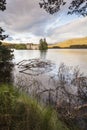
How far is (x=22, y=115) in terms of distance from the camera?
5590 millimetres

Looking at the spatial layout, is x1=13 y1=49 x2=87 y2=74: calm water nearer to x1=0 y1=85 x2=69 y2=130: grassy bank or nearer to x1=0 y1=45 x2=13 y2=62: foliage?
x1=0 y1=45 x2=13 y2=62: foliage

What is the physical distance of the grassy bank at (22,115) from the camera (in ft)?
17.6

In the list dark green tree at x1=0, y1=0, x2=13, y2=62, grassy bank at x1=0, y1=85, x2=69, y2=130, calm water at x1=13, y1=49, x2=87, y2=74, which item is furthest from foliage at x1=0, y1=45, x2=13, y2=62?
grassy bank at x1=0, y1=85, x2=69, y2=130

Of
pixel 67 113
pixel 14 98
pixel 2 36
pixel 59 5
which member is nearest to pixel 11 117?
pixel 14 98

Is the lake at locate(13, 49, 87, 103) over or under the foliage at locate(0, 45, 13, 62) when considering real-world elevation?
under

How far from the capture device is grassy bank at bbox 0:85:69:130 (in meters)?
5.37

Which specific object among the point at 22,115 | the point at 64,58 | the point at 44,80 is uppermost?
the point at 22,115

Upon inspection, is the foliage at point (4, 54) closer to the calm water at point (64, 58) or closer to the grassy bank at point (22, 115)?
the calm water at point (64, 58)

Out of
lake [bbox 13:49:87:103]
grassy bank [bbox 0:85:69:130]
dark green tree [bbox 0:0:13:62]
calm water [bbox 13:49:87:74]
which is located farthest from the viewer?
calm water [bbox 13:49:87:74]

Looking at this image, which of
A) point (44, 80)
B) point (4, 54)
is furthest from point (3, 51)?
point (44, 80)

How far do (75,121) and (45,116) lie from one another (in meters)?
2.75

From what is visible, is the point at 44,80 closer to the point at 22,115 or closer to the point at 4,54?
the point at 4,54

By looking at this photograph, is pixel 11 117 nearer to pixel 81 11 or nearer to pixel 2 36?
pixel 81 11

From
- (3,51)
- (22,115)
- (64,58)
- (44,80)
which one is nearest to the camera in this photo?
(22,115)
